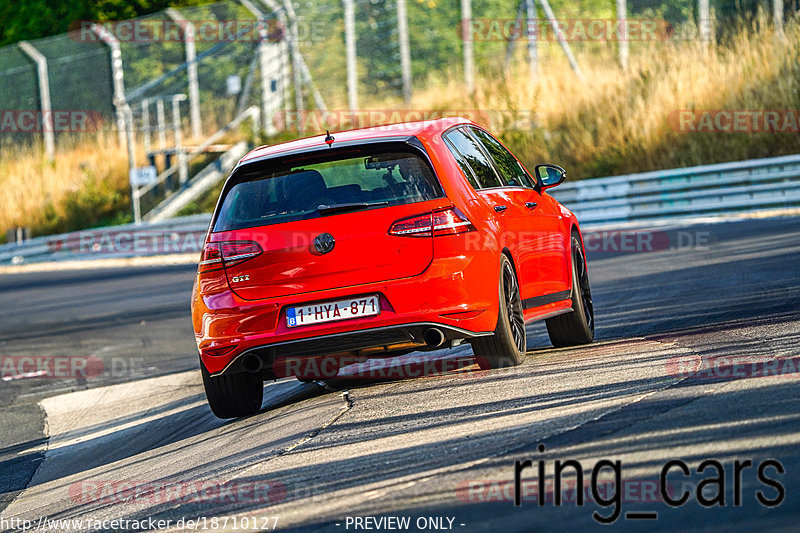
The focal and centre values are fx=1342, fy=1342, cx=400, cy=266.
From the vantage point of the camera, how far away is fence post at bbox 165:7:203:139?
33.2m

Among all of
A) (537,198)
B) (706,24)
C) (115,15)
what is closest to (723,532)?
(537,198)

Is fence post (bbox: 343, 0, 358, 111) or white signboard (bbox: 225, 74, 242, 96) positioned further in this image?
white signboard (bbox: 225, 74, 242, 96)

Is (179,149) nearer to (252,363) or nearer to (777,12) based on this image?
(777,12)

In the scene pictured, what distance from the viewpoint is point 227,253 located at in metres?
8.43

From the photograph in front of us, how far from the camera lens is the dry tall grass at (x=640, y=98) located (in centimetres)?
2580

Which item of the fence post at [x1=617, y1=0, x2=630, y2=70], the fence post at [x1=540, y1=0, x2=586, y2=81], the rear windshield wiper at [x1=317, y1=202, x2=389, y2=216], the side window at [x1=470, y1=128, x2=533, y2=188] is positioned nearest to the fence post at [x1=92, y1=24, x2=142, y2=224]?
the fence post at [x1=540, y1=0, x2=586, y2=81]

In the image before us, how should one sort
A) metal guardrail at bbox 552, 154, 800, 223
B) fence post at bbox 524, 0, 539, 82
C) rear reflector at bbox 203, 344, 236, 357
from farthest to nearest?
fence post at bbox 524, 0, 539, 82, metal guardrail at bbox 552, 154, 800, 223, rear reflector at bbox 203, 344, 236, 357

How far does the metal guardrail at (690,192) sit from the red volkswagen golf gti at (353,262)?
14.6m

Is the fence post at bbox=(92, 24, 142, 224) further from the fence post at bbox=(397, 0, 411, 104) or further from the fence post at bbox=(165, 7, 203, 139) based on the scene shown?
the fence post at bbox=(397, 0, 411, 104)

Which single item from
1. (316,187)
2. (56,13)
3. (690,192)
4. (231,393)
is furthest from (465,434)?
(56,13)

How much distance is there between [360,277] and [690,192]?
53.4 ft

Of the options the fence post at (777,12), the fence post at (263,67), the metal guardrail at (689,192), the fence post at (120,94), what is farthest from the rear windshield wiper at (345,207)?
the fence post at (263,67)

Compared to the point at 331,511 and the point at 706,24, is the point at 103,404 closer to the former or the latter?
the point at 331,511

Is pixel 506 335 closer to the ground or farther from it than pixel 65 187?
farther from it
